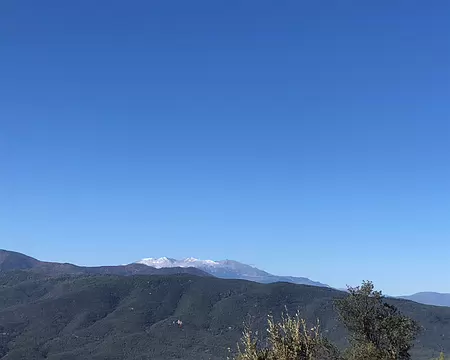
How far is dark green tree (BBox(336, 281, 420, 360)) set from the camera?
195 ft

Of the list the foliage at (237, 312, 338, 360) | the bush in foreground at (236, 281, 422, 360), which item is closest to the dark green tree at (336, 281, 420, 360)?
the bush in foreground at (236, 281, 422, 360)

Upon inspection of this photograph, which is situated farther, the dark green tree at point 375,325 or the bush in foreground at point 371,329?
the dark green tree at point 375,325

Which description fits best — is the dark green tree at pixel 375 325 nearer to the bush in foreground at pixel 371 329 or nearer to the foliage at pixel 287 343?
the bush in foreground at pixel 371 329

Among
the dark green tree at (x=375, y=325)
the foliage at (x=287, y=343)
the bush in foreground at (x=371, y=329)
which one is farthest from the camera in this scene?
the dark green tree at (x=375, y=325)

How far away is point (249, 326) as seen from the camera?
1252 inches

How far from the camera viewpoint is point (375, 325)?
6250 cm

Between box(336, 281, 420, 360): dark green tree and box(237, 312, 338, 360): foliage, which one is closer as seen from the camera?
box(237, 312, 338, 360): foliage

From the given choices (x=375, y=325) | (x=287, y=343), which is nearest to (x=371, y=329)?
(x=375, y=325)

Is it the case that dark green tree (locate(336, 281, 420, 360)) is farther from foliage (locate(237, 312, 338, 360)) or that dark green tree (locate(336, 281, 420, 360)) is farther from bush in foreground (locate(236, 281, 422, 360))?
foliage (locate(237, 312, 338, 360))

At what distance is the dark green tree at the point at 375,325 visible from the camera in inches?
2341

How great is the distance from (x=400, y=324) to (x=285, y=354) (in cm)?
3310

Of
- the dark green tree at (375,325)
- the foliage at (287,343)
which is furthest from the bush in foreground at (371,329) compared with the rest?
the foliage at (287,343)

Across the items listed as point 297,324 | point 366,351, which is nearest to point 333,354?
point 366,351

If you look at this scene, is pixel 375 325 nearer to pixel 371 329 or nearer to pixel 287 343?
pixel 371 329
